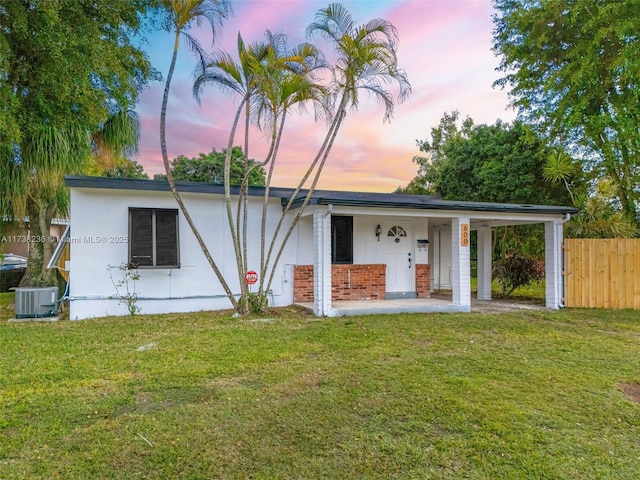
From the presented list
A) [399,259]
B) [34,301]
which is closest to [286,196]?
[399,259]

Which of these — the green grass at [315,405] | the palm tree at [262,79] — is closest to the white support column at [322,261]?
the palm tree at [262,79]

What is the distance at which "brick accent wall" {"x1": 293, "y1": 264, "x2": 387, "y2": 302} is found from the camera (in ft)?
31.1

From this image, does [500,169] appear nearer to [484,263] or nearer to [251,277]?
[484,263]

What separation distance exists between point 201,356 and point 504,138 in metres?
12.5

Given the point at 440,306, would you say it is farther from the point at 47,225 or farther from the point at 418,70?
the point at 47,225

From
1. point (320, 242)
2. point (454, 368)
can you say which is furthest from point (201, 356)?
point (320, 242)

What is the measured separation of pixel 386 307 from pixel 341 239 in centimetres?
202

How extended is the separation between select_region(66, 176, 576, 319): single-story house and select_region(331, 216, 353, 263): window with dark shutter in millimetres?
24

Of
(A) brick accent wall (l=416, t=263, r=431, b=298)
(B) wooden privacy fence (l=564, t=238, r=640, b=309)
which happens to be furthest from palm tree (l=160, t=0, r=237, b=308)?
(B) wooden privacy fence (l=564, t=238, r=640, b=309)

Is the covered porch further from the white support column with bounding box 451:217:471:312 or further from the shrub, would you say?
the shrub

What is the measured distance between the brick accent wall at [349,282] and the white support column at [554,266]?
377 centimetres

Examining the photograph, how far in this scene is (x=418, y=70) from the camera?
10.2m

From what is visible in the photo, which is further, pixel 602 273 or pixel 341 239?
pixel 341 239

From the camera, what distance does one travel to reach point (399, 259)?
33.5 ft
